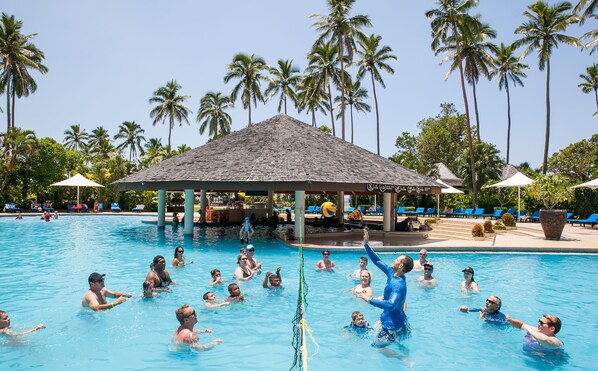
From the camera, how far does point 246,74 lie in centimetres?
5022

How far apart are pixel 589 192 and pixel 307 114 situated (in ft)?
118

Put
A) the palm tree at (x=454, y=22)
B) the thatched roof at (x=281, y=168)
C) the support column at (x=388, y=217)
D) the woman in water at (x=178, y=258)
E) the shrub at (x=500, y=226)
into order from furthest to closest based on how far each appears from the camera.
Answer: the palm tree at (x=454, y=22) → the shrub at (x=500, y=226) → the support column at (x=388, y=217) → the thatched roof at (x=281, y=168) → the woman in water at (x=178, y=258)

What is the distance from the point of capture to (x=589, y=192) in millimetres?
30938

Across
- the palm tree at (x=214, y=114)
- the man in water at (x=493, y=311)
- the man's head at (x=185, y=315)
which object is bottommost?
the man in water at (x=493, y=311)

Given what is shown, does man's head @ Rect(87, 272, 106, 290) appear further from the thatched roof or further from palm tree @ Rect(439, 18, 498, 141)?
palm tree @ Rect(439, 18, 498, 141)

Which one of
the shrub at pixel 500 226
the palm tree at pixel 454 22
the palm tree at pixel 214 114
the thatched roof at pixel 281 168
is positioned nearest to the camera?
the thatched roof at pixel 281 168

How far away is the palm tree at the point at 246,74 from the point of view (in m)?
49.9

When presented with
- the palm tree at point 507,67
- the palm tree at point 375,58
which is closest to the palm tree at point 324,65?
the palm tree at point 375,58

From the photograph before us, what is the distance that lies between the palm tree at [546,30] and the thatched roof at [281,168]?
24641 mm

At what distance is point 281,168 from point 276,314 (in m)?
11.8

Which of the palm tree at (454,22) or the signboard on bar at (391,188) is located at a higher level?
the palm tree at (454,22)

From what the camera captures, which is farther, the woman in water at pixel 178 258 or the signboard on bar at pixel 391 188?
the signboard on bar at pixel 391 188

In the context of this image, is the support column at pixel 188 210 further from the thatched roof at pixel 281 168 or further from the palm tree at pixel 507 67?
the palm tree at pixel 507 67

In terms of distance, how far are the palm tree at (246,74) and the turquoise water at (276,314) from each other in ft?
115
